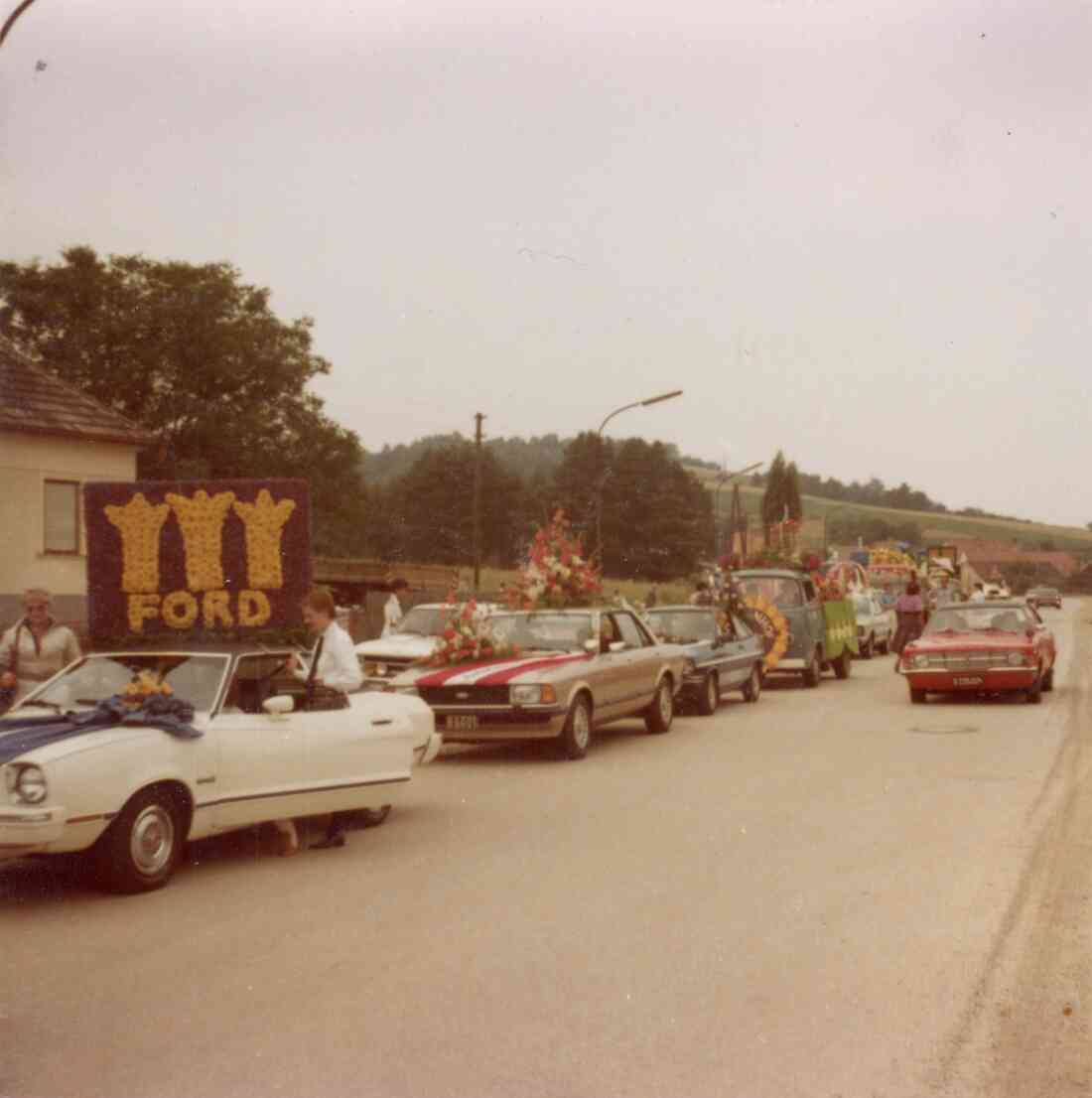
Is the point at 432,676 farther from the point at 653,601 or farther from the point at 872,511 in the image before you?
the point at 872,511

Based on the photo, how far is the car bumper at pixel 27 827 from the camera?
7.37 m

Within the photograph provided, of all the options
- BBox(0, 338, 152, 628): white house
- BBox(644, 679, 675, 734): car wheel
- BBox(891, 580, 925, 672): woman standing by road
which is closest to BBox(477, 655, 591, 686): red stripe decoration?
BBox(644, 679, 675, 734): car wheel

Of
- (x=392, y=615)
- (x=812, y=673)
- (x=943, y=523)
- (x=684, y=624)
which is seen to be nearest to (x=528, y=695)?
(x=684, y=624)

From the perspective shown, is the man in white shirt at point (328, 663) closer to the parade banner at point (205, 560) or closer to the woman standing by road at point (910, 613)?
the parade banner at point (205, 560)

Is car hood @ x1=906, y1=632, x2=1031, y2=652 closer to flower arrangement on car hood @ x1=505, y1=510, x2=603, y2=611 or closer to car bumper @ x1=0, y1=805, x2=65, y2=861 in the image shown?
flower arrangement on car hood @ x1=505, y1=510, x2=603, y2=611

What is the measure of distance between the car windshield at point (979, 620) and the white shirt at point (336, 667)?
12.9m

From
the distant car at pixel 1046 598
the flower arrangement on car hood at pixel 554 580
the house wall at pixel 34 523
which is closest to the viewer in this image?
the flower arrangement on car hood at pixel 554 580

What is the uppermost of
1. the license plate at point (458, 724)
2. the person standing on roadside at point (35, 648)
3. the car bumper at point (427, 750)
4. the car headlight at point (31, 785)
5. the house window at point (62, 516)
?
the house window at point (62, 516)

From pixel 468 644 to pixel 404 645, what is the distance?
586 cm

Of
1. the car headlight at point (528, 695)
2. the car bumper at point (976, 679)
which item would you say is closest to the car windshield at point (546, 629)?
the car headlight at point (528, 695)

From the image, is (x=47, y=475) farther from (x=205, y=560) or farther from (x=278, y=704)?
(x=278, y=704)

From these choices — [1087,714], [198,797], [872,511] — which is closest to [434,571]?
[1087,714]

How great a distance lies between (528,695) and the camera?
45.7ft

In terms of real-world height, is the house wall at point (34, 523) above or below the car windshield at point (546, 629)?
above
